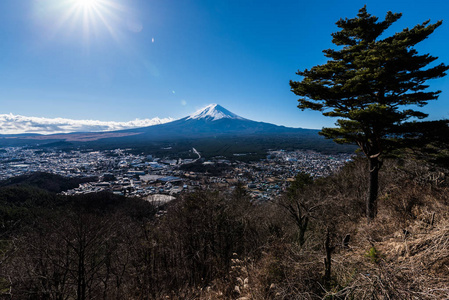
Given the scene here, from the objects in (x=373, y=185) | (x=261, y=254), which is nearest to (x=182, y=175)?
(x=261, y=254)

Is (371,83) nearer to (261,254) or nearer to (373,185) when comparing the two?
(373,185)

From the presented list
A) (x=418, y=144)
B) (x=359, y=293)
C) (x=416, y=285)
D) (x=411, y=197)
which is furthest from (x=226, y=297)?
(x=418, y=144)

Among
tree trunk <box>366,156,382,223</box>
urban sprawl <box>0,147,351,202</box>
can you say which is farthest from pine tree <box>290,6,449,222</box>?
urban sprawl <box>0,147,351,202</box>

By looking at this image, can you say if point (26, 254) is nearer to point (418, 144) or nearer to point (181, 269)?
point (181, 269)

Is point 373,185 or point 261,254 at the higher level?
point 373,185

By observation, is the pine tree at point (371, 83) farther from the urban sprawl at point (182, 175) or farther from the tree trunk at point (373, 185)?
the urban sprawl at point (182, 175)
